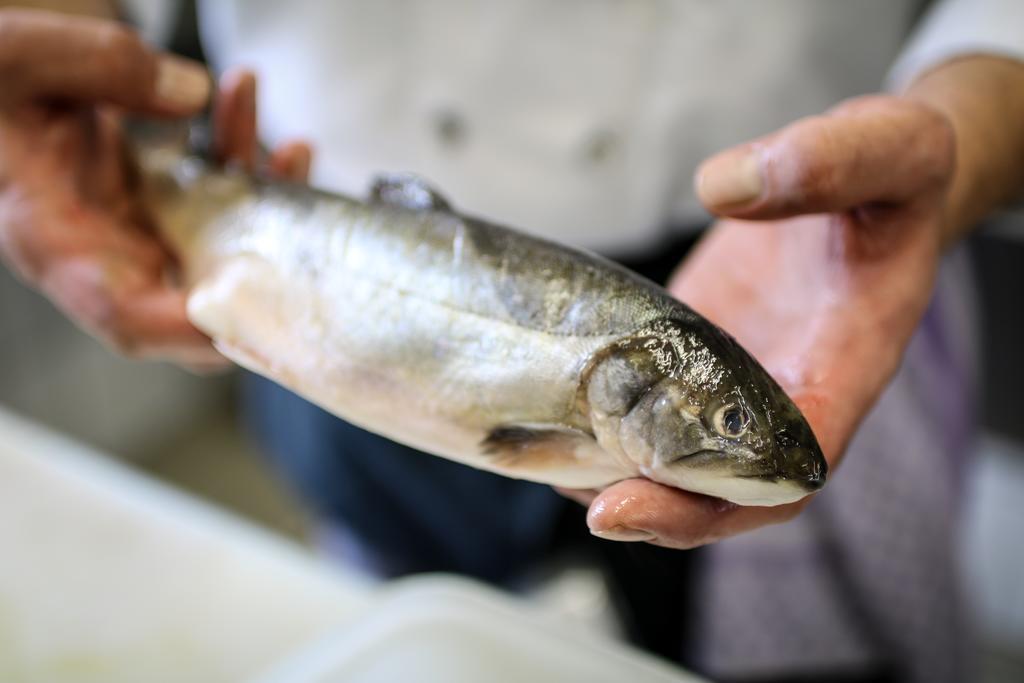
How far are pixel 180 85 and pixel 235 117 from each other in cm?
6

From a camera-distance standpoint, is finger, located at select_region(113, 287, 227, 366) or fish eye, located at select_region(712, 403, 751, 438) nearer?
fish eye, located at select_region(712, 403, 751, 438)

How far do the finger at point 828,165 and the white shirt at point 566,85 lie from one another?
1.36ft

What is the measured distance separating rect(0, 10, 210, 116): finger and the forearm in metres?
0.69

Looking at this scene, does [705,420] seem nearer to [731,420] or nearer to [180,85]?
[731,420]

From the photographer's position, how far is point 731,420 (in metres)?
0.49

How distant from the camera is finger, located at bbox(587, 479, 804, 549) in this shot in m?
0.49

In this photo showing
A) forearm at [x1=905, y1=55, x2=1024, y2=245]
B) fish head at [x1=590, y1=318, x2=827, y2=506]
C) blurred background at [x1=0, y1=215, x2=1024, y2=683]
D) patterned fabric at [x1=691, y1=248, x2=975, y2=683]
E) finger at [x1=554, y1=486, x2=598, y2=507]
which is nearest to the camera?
fish head at [x1=590, y1=318, x2=827, y2=506]

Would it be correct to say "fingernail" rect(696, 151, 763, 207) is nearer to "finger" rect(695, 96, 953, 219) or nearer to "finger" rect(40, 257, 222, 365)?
"finger" rect(695, 96, 953, 219)

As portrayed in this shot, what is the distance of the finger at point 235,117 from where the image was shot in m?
0.91

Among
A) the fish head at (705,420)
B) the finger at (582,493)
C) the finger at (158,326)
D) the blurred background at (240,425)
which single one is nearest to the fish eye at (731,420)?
the fish head at (705,420)

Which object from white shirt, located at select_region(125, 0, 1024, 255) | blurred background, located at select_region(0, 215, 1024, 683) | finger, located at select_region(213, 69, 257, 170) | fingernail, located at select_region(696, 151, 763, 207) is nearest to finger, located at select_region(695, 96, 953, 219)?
fingernail, located at select_region(696, 151, 763, 207)

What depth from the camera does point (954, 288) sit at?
3.83 ft

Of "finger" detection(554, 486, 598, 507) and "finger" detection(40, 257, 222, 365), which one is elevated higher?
"finger" detection(554, 486, 598, 507)

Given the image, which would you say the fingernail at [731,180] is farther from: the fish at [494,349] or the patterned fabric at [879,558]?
the patterned fabric at [879,558]
